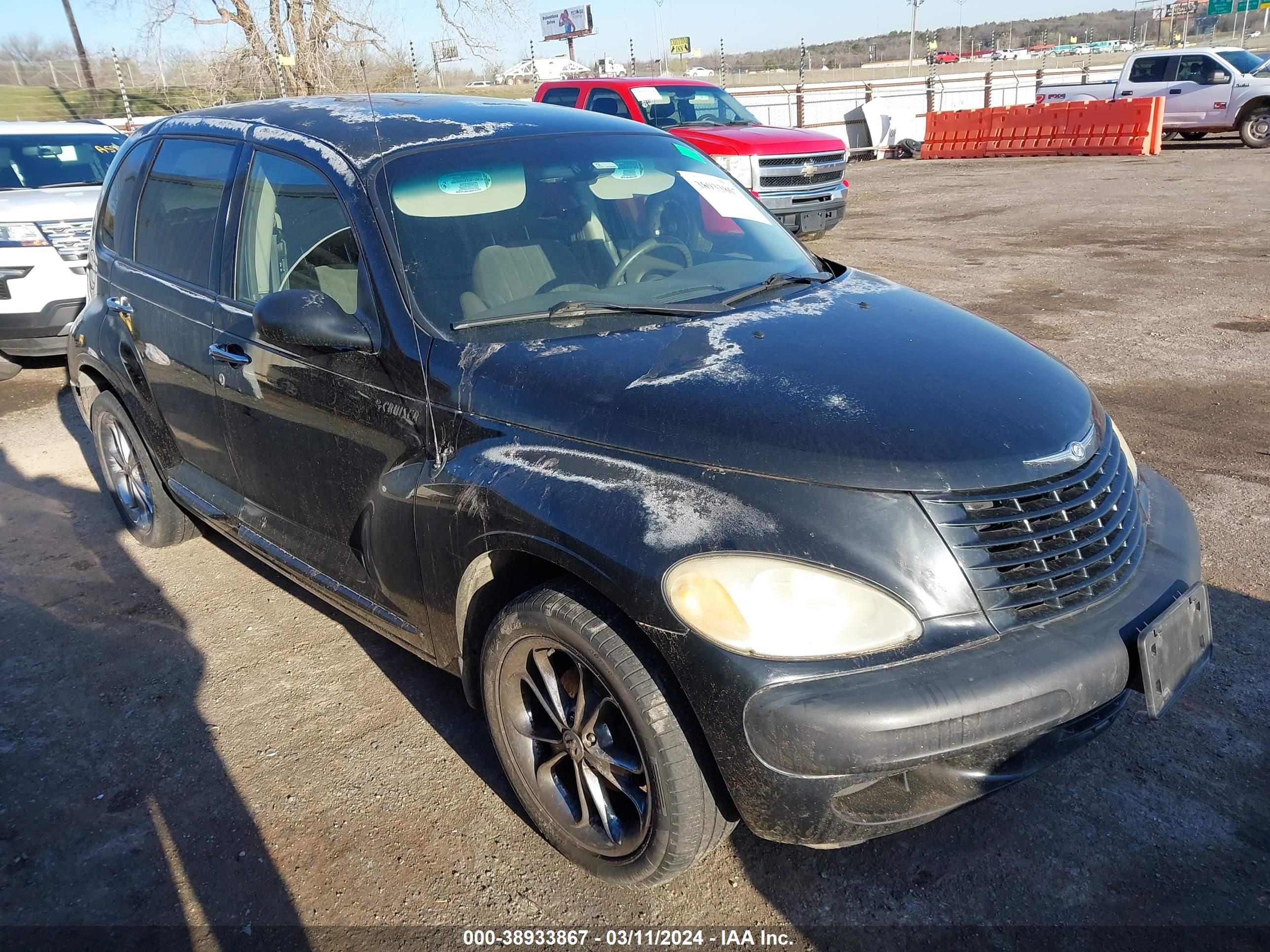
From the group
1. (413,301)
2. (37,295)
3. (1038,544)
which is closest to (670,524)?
(1038,544)

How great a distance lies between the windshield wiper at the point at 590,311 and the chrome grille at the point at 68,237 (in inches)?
251

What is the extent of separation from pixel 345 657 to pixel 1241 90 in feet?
71.7

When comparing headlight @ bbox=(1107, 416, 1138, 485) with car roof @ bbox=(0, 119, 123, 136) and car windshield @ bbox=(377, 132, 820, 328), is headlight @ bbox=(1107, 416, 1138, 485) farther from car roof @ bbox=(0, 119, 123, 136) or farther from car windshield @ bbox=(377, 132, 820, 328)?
car roof @ bbox=(0, 119, 123, 136)

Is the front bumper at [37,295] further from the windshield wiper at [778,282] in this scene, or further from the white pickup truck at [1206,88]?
the white pickup truck at [1206,88]

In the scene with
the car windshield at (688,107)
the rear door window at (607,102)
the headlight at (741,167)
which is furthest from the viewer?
the rear door window at (607,102)

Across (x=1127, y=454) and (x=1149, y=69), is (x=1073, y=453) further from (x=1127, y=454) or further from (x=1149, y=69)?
(x=1149, y=69)

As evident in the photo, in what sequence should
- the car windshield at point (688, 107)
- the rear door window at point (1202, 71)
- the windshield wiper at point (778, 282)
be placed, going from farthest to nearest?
the rear door window at point (1202, 71)
the car windshield at point (688, 107)
the windshield wiper at point (778, 282)

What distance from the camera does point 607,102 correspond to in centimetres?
1291

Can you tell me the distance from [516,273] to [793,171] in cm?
915

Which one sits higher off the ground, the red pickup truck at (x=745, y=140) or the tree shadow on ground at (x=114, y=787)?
the red pickup truck at (x=745, y=140)

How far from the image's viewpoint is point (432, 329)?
8.97 feet

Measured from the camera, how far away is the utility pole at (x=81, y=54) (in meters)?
29.0

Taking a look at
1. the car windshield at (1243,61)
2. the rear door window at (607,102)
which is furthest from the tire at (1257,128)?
the rear door window at (607,102)

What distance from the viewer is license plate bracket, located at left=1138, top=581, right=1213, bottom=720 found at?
2.19 metres
